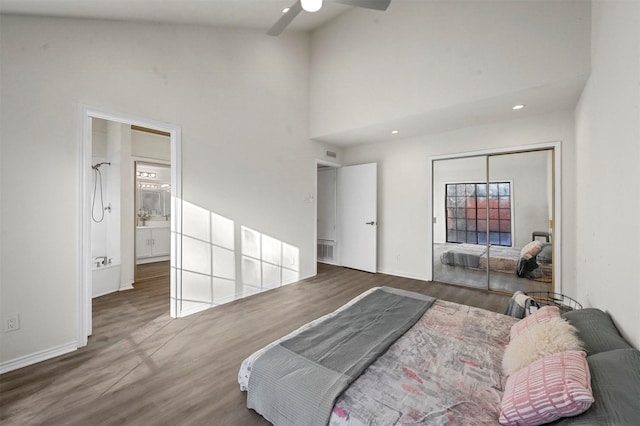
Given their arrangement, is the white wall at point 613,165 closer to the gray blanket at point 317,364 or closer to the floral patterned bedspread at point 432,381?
the floral patterned bedspread at point 432,381

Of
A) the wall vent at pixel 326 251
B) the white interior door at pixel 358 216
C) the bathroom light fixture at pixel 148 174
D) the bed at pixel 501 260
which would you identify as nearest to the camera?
the bed at pixel 501 260

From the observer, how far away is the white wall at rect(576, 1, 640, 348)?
1.39 metres

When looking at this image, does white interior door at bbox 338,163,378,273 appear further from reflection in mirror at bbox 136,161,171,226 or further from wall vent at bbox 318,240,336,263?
reflection in mirror at bbox 136,161,171,226

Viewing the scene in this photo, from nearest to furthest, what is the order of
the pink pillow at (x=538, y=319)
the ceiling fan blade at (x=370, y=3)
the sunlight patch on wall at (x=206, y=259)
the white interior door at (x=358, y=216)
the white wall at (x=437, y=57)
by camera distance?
the pink pillow at (x=538, y=319)
the ceiling fan blade at (x=370, y=3)
the white wall at (x=437, y=57)
the sunlight patch on wall at (x=206, y=259)
the white interior door at (x=358, y=216)

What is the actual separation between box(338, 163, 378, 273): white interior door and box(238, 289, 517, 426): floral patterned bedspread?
10.2 ft

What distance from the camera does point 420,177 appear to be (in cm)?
461

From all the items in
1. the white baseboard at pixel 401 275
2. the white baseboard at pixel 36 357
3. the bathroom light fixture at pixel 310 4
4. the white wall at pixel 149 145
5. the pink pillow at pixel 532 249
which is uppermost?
the bathroom light fixture at pixel 310 4

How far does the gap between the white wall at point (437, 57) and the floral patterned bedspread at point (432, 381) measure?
2.66 meters

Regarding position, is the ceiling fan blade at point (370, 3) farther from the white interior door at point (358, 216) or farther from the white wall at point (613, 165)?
the white interior door at point (358, 216)

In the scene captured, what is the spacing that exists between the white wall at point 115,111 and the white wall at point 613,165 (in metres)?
3.61

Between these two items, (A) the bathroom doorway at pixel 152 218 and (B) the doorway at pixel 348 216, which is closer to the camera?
(B) the doorway at pixel 348 216

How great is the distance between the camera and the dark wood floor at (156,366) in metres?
1.61

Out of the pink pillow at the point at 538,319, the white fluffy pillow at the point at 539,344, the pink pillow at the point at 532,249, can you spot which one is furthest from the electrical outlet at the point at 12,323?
the pink pillow at the point at 532,249

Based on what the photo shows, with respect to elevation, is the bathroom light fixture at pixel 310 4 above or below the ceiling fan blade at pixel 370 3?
below
